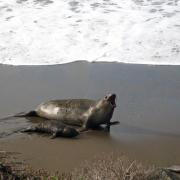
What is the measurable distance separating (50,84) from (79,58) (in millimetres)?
2469

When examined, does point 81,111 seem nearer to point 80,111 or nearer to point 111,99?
point 80,111

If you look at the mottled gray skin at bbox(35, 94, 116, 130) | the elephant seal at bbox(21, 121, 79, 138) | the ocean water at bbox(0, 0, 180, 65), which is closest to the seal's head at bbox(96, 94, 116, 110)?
the mottled gray skin at bbox(35, 94, 116, 130)

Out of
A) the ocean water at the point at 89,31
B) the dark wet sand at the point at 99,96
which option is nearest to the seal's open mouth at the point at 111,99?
the dark wet sand at the point at 99,96

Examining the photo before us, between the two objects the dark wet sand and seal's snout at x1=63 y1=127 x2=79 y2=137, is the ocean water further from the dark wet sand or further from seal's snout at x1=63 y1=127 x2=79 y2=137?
seal's snout at x1=63 y1=127 x2=79 y2=137

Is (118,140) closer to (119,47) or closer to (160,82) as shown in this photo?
(160,82)

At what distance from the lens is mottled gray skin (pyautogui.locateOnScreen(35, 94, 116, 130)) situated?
6996mm

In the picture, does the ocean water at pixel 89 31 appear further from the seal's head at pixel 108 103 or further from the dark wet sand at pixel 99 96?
the seal's head at pixel 108 103

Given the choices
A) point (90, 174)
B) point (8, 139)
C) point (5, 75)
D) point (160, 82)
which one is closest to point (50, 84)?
point (5, 75)

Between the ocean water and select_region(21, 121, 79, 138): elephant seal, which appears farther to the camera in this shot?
the ocean water

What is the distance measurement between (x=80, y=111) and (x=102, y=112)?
0.38 metres

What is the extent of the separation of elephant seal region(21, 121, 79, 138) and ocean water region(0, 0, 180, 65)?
15.0 feet

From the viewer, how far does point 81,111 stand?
284 inches

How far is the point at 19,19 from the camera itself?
14266 millimetres

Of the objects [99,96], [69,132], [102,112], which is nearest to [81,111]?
→ [102,112]
